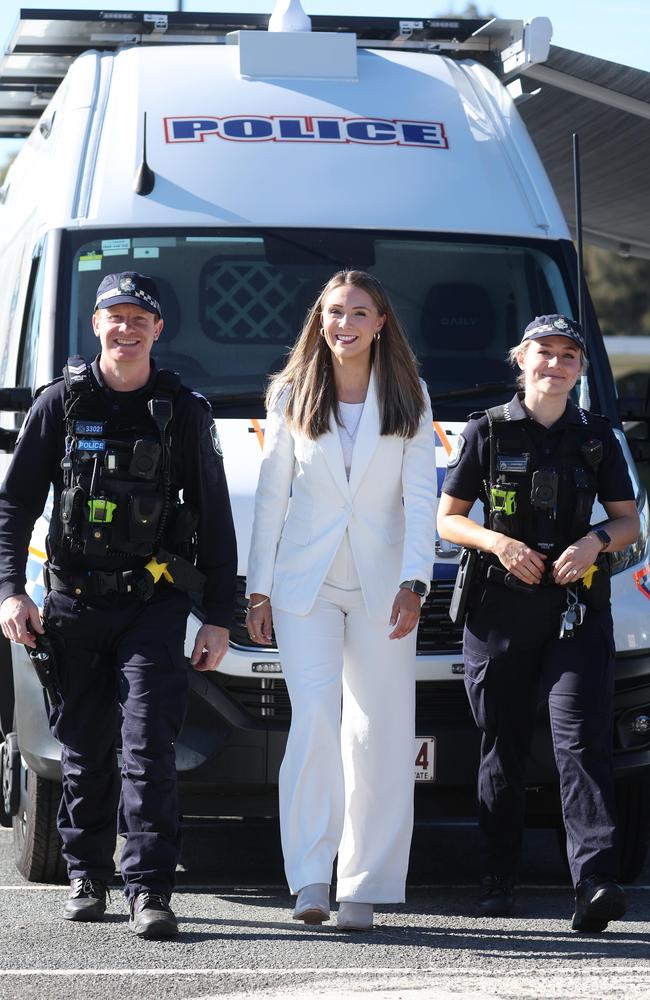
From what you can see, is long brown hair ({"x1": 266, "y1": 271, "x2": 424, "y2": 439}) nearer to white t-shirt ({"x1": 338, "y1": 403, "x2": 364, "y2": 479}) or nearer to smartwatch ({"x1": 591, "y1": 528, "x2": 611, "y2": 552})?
white t-shirt ({"x1": 338, "y1": 403, "x2": 364, "y2": 479})

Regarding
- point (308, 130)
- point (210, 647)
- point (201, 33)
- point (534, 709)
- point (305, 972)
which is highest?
point (201, 33)

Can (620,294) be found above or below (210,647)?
above

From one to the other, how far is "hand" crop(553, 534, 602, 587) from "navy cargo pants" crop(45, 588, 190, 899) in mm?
1159

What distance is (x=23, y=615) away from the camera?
17.2 feet

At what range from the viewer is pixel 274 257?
6.55 metres

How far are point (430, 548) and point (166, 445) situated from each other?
85 cm

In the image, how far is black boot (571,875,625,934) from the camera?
5.21 meters

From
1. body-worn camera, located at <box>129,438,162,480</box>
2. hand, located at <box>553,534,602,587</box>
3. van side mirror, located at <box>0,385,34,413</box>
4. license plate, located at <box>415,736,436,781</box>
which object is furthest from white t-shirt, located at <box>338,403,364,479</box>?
van side mirror, located at <box>0,385,34,413</box>

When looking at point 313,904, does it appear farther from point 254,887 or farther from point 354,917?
point 254,887

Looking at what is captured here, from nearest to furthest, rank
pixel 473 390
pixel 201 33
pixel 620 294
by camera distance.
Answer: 1. pixel 473 390
2. pixel 201 33
3. pixel 620 294

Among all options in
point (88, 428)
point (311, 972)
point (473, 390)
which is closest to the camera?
point (311, 972)

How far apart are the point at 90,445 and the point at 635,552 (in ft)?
6.27

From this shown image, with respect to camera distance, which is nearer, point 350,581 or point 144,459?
point 144,459

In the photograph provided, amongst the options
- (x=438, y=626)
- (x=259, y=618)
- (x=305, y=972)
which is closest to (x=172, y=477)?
(x=259, y=618)
